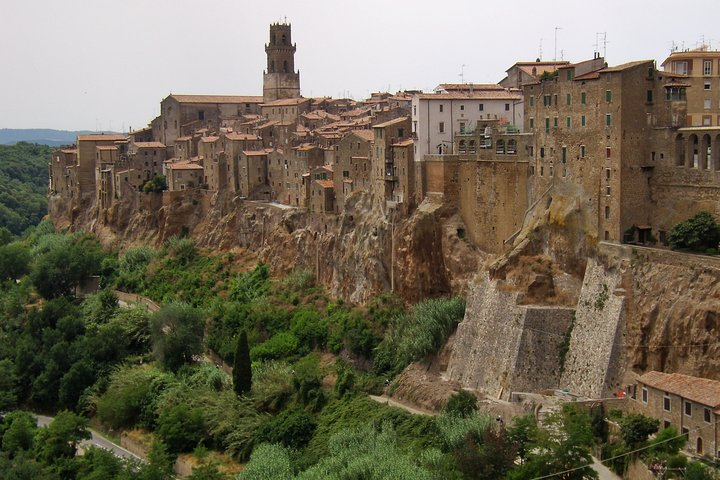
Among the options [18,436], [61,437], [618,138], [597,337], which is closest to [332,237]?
[61,437]

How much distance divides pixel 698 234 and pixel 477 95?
64.7 ft

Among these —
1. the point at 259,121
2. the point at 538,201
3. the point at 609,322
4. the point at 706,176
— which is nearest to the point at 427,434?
the point at 609,322

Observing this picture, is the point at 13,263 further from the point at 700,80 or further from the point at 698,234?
the point at 698,234

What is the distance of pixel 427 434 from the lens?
139 ft

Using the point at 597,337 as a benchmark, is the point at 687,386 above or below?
below

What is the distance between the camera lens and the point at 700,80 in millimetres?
48844

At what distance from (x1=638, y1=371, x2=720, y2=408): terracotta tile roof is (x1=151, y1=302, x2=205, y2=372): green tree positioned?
Answer: 30665 millimetres

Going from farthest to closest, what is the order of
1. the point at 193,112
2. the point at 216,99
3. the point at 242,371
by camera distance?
the point at 216,99
the point at 193,112
the point at 242,371

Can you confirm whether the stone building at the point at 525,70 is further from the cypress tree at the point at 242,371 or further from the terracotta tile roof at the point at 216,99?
the terracotta tile roof at the point at 216,99

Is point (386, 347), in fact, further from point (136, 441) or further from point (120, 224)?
point (120, 224)

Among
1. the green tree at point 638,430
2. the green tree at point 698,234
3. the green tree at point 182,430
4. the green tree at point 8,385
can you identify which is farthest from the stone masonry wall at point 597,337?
the green tree at point 8,385

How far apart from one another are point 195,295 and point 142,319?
4320 millimetres

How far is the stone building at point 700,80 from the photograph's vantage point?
155 feet

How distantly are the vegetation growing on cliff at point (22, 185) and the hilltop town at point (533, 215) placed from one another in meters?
50.4
